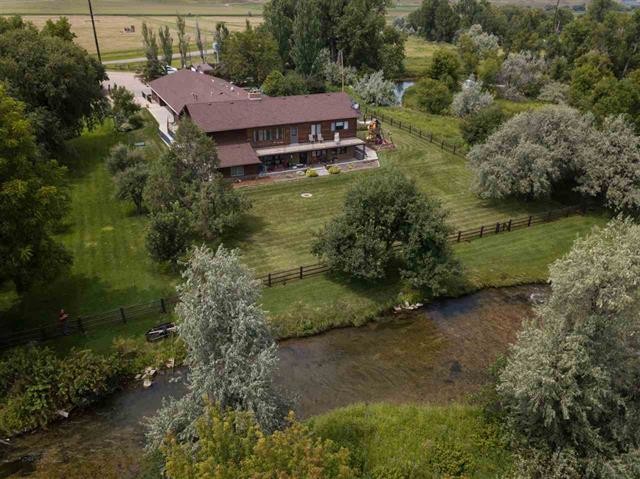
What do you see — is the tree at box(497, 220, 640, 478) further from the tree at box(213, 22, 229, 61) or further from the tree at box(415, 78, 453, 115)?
the tree at box(213, 22, 229, 61)

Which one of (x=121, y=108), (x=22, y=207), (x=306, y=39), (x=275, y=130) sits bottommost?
(x=275, y=130)

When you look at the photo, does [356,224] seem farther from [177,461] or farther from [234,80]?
[234,80]

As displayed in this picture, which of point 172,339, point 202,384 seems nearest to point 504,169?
point 172,339

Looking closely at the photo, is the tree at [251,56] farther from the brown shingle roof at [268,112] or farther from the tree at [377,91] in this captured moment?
the brown shingle roof at [268,112]

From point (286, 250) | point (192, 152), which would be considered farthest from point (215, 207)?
point (286, 250)

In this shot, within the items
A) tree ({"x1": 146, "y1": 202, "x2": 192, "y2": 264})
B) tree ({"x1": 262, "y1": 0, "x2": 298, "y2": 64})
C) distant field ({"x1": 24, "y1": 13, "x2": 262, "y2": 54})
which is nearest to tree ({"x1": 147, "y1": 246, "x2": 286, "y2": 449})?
tree ({"x1": 146, "y1": 202, "x2": 192, "y2": 264})

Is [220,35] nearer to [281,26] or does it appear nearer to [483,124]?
[281,26]
